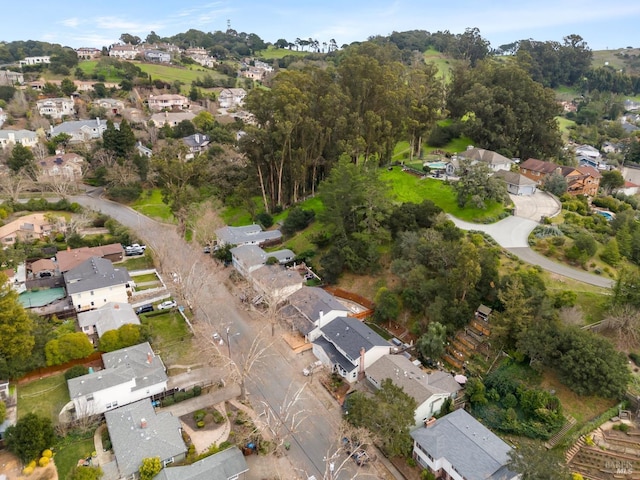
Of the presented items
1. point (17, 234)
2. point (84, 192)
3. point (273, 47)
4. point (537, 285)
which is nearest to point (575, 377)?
point (537, 285)

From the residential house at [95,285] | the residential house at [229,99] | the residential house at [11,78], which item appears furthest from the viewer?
the residential house at [229,99]

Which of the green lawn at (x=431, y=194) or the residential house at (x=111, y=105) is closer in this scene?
the green lawn at (x=431, y=194)

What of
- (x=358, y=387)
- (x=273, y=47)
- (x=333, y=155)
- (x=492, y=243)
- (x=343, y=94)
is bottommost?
(x=358, y=387)

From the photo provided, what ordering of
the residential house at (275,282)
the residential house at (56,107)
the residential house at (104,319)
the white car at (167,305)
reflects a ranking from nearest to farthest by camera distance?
the residential house at (104,319), the residential house at (275,282), the white car at (167,305), the residential house at (56,107)

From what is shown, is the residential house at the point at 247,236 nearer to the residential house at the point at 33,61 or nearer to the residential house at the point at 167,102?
the residential house at the point at 167,102

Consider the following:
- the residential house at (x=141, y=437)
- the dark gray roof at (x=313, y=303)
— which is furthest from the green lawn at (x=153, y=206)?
the residential house at (x=141, y=437)

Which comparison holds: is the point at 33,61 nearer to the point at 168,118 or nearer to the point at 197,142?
the point at 168,118

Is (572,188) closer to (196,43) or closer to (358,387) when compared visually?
(358,387)
